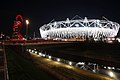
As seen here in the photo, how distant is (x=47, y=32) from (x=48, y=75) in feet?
392

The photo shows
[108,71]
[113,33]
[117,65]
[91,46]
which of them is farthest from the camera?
[113,33]

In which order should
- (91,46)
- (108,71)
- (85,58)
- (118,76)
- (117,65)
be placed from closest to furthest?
(118,76), (108,71), (117,65), (85,58), (91,46)

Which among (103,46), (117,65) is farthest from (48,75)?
(103,46)

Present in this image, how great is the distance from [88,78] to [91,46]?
107ft

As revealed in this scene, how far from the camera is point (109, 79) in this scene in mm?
14461

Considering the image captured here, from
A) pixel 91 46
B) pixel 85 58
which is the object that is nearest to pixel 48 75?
pixel 85 58

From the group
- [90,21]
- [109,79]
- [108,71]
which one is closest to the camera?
[109,79]

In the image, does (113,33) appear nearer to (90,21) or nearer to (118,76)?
(90,21)

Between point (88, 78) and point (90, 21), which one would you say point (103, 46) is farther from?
point (90, 21)

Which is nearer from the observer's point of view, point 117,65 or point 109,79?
point 109,79

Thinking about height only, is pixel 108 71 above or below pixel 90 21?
below

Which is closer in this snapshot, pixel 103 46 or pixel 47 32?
pixel 103 46

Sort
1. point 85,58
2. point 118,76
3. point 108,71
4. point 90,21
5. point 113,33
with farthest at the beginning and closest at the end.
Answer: point 90,21
point 113,33
point 85,58
point 108,71
point 118,76

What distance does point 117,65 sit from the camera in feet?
71.3
